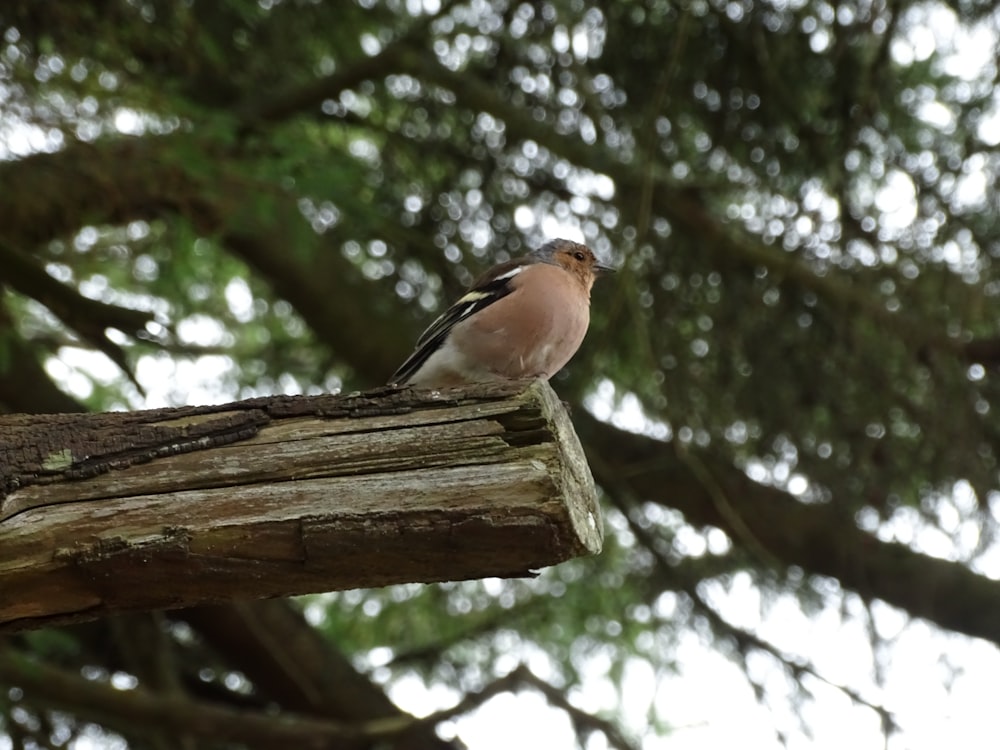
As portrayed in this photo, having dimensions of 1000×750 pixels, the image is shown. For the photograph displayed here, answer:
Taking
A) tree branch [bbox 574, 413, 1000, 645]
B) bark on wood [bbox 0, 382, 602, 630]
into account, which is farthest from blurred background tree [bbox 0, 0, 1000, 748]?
bark on wood [bbox 0, 382, 602, 630]

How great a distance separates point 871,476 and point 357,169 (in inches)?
131

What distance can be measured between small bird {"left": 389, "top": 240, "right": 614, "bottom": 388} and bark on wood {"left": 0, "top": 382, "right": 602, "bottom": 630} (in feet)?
5.14

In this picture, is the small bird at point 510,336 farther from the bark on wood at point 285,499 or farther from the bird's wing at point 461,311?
the bark on wood at point 285,499

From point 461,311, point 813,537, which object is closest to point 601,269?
point 461,311

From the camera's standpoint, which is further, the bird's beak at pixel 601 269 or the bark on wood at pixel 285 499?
the bird's beak at pixel 601 269

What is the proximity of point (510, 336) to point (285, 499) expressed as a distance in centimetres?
193

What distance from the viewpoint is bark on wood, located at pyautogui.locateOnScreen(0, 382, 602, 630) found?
93.0 inches

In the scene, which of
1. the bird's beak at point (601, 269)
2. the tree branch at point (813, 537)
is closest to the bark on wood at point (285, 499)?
the bird's beak at point (601, 269)

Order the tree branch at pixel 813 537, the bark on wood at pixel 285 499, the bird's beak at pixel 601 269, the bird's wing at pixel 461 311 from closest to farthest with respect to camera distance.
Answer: the bark on wood at pixel 285 499 → the bird's wing at pixel 461 311 → the bird's beak at pixel 601 269 → the tree branch at pixel 813 537

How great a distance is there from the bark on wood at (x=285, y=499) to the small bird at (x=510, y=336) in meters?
1.57

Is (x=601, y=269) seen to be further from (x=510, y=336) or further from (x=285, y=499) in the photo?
(x=285, y=499)

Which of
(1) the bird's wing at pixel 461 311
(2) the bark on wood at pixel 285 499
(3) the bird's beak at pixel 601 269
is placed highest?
(3) the bird's beak at pixel 601 269

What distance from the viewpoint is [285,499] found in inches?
96.7

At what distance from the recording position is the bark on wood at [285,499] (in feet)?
7.75
